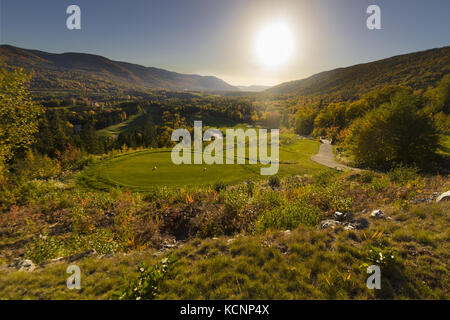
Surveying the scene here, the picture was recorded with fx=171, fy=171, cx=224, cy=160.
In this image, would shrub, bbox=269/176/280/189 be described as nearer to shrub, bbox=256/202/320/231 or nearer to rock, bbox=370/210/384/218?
shrub, bbox=256/202/320/231

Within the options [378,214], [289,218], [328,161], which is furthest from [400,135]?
[289,218]

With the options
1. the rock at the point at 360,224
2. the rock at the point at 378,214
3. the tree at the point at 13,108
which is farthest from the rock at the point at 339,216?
the tree at the point at 13,108

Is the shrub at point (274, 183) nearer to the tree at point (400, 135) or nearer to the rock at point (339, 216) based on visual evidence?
the rock at point (339, 216)

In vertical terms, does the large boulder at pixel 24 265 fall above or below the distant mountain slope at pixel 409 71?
below

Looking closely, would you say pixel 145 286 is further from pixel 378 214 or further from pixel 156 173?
pixel 156 173

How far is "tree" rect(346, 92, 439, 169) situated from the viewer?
24.0 metres

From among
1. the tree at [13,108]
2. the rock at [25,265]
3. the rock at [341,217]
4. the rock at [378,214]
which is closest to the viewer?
the rock at [25,265]

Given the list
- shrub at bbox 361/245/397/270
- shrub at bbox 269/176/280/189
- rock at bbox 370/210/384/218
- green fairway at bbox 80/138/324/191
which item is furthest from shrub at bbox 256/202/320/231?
green fairway at bbox 80/138/324/191

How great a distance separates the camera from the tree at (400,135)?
23984 mm

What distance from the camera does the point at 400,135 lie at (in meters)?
24.9

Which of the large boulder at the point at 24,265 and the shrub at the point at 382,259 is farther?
the large boulder at the point at 24,265

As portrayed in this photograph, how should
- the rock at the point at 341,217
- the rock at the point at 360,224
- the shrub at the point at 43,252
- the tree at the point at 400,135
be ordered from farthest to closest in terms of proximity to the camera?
the tree at the point at 400,135
the rock at the point at 341,217
the rock at the point at 360,224
the shrub at the point at 43,252
